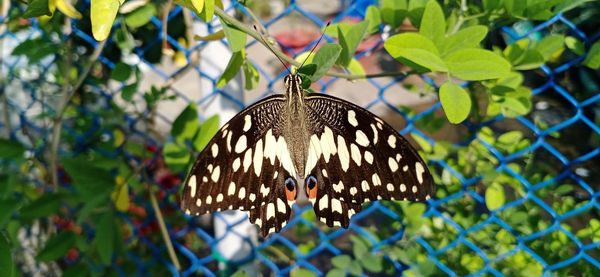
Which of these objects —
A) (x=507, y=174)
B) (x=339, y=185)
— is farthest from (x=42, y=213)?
(x=507, y=174)

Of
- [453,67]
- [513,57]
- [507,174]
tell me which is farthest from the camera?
[507,174]

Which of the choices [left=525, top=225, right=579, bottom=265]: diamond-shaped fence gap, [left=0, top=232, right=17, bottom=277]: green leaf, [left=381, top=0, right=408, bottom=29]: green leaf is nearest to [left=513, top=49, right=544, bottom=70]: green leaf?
[left=381, top=0, right=408, bottom=29]: green leaf

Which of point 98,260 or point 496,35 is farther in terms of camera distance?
point 98,260

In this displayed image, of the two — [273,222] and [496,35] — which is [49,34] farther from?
[496,35]

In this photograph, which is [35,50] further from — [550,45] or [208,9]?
[550,45]

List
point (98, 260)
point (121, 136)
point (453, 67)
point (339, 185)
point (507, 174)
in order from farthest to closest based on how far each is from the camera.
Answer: point (98, 260) < point (121, 136) < point (507, 174) < point (339, 185) < point (453, 67)

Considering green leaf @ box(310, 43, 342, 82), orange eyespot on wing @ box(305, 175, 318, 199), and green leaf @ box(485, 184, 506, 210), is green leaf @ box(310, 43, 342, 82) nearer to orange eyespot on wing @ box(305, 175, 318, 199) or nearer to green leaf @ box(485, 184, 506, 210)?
orange eyespot on wing @ box(305, 175, 318, 199)

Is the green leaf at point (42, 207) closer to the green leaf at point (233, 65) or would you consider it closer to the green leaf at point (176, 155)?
the green leaf at point (176, 155)
